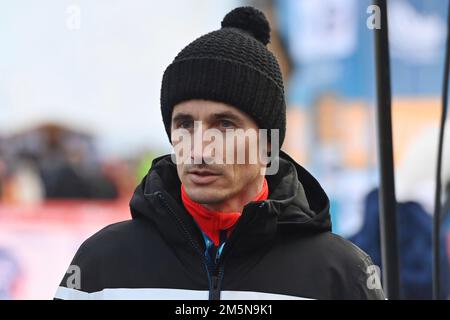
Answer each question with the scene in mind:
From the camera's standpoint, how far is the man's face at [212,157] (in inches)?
54.9

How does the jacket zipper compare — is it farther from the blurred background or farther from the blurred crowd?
the blurred crowd

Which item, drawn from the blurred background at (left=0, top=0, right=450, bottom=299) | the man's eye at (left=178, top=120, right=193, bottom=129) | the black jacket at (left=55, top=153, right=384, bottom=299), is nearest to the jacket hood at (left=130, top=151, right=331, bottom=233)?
the black jacket at (left=55, top=153, right=384, bottom=299)

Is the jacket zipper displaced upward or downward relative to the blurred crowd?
downward

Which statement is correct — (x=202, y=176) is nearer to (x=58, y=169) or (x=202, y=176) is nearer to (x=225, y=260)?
(x=225, y=260)

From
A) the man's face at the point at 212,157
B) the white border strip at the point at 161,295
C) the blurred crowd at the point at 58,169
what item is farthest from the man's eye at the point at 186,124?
the blurred crowd at the point at 58,169

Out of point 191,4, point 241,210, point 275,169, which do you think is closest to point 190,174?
point 241,210

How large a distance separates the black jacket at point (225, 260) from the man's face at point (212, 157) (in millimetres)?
55

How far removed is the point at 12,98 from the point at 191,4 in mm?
1250

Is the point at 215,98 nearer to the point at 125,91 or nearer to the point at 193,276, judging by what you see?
the point at 193,276

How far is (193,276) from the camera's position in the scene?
4.51 ft

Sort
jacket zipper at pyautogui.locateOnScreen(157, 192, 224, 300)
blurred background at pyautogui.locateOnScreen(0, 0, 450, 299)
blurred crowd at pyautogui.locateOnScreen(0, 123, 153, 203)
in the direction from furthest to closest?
blurred crowd at pyautogui.locateOnScreen(0, 123, 153, 203) < blurred background at pyautogui.locateOnScreen(0, 0, 450, 299) < jacket zipper at pyautogui.locateOnScreen(157, 192, 224, 300)

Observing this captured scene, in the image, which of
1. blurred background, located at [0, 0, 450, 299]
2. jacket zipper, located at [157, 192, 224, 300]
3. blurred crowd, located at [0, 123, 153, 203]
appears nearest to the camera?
jacket zipper, located at [157, 192, 224, 300]

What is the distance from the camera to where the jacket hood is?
1418mm

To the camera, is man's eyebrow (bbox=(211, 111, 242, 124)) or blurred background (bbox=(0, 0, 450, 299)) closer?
man's eyebrow (bbox=(211, 111, 242, 124))
